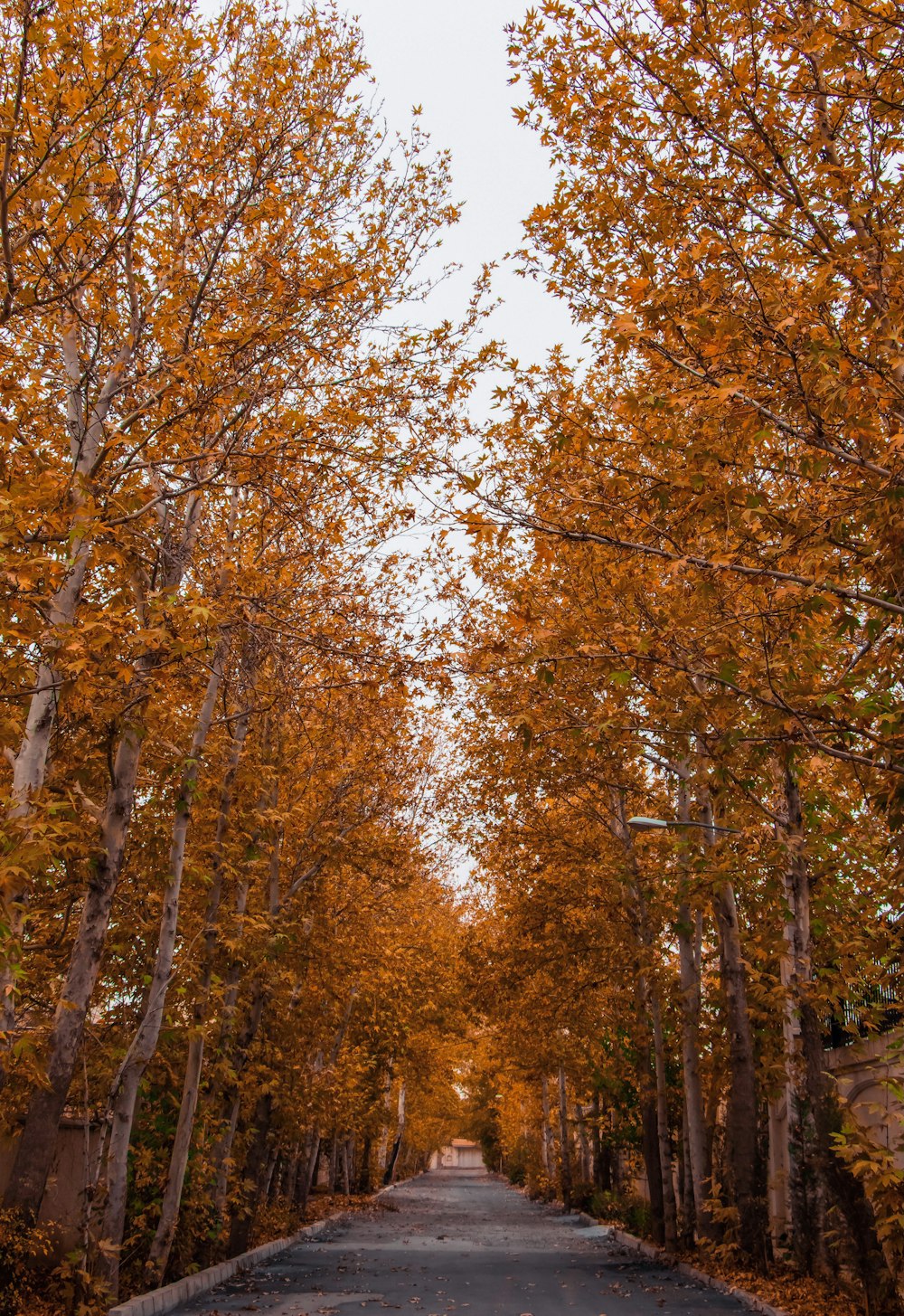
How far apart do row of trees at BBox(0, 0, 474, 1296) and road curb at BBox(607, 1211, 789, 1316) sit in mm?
6481

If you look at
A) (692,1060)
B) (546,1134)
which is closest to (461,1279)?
(692,1060)

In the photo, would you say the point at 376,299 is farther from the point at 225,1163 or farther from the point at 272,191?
the point at 225,1163

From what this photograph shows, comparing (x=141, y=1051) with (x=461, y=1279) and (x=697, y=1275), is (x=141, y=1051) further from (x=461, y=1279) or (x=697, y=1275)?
(x=697, y=1275)

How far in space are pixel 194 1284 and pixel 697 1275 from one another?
22.6ft

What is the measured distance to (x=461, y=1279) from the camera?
51.9ft

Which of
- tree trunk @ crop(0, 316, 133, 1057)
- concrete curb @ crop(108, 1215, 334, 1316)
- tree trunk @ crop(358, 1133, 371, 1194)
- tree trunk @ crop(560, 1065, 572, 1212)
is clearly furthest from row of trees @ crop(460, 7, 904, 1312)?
tree trunk @ crop(358, 1133, 371, 1194)

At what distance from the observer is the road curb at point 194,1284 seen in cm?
1029

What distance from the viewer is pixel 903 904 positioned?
775cm

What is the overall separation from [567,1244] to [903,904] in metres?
17.8

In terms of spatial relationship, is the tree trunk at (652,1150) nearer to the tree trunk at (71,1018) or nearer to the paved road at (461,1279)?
the paved road at (461,1279)

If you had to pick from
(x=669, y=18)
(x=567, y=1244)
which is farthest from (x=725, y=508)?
(x=567, y=1244)

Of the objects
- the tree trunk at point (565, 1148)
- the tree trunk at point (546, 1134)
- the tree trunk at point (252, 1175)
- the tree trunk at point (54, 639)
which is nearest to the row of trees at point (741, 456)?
the tree trunk at point (54, 639)

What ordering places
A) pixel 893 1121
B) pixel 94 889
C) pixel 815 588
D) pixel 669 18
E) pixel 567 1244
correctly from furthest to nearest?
pixel 567 1244
pixel 893 1121
pixel 94 889
pixel 669 18
pixel 815 588

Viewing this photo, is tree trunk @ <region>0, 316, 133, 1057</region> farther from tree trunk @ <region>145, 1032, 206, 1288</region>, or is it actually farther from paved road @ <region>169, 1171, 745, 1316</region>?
paved road @ <region>169, 1171, 745, 1316</region>
